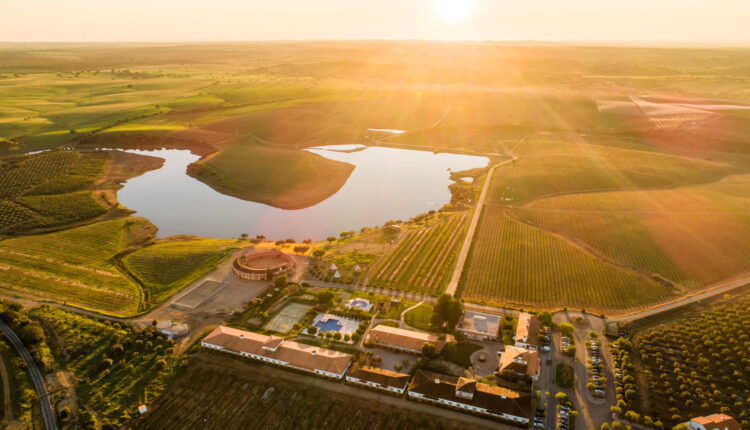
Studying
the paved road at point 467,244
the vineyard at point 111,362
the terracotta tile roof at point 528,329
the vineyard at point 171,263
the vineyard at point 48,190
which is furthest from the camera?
the vineyard at point 48,190

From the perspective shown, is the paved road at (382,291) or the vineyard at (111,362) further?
the paved road at (382,291)

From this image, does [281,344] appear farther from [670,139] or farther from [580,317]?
[670,139]

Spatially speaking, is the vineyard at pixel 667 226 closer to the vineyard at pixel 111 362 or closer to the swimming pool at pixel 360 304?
the swimming pool at pixel 360 304

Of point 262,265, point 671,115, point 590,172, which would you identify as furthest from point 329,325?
point 671,115

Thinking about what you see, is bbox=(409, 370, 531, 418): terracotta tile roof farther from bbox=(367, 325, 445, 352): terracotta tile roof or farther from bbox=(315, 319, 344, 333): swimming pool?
bbox=(315, 319, 344, 333): swimming pool

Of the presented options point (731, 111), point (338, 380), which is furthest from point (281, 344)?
point (731, 111)

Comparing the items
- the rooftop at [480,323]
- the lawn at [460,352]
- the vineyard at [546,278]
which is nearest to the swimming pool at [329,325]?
the lawn at [460,352]

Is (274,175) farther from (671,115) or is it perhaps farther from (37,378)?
(671,115)
